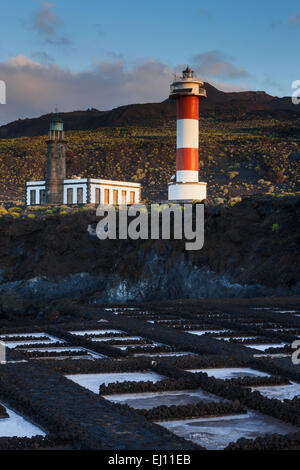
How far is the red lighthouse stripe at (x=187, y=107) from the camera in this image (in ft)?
105

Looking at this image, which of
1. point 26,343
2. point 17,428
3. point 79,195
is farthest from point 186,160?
point 17,428

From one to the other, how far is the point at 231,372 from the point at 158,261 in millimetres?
16539

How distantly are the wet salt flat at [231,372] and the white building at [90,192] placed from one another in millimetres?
34478

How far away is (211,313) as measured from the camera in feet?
42.4

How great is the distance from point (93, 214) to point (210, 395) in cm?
2179

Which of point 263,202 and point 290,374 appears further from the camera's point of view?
point 263,202

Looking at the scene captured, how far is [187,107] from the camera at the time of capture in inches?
1262

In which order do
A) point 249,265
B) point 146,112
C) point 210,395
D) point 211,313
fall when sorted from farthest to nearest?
1. point 146,112
2. point 249,265
3. point 211,313
4. point 210,395

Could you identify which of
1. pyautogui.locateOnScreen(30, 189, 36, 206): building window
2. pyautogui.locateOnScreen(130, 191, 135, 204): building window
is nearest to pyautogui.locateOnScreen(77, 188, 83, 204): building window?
pyautogui.locateOnScreen(130, 191, 135, 204): building window

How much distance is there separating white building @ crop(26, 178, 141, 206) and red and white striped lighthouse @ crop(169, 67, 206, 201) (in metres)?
10.5

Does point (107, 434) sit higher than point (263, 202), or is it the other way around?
point (263, 202)

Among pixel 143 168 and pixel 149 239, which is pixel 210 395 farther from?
pixel 143 168

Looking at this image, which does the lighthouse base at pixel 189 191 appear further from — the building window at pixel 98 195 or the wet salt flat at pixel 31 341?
the wet salt flat at pixel 31 341

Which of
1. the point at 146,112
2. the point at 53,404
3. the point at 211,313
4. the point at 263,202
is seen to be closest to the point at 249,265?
the point at 263,202
